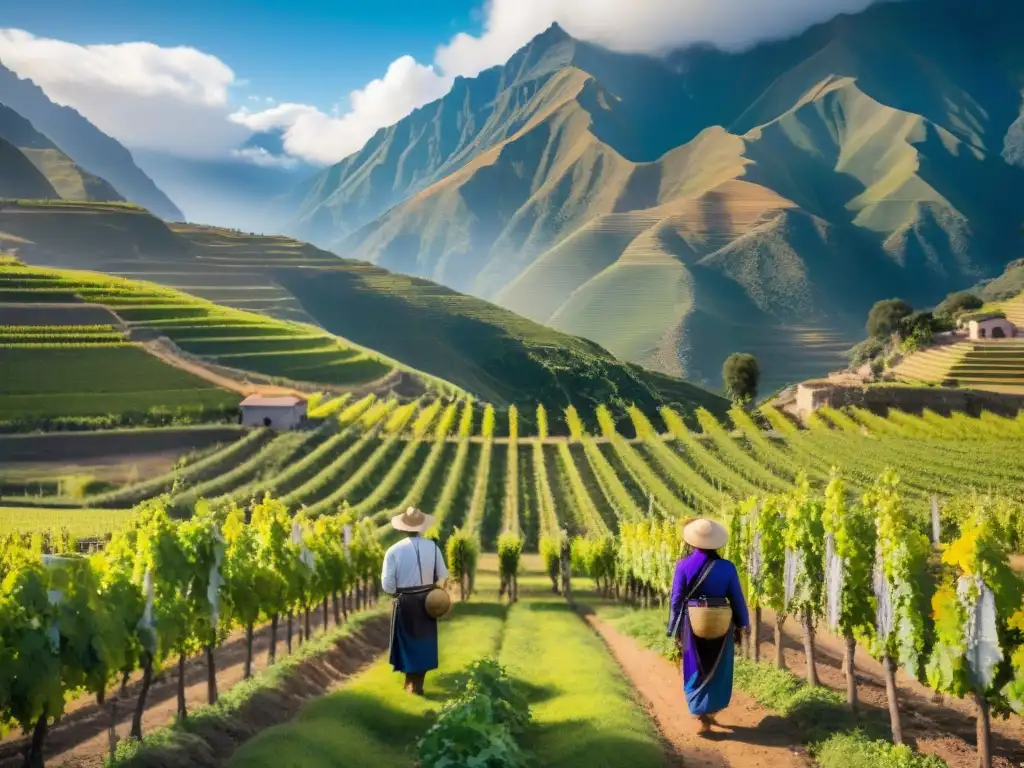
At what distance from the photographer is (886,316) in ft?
432

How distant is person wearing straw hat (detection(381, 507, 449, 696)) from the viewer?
13.1 m

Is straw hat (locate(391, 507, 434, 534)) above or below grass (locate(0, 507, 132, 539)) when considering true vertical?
above

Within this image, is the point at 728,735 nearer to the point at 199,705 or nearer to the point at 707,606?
the point at 707,606

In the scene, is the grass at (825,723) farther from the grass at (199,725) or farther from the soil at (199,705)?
the grass at (199,725)

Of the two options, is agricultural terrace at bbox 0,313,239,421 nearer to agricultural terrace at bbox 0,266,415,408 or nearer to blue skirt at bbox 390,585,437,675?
agricultural terrace at bbox 0,266,415,408

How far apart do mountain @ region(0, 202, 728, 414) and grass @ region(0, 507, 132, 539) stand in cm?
8415

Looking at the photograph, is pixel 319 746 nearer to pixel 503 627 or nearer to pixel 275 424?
pixel 503 627

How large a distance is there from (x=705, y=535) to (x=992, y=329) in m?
105

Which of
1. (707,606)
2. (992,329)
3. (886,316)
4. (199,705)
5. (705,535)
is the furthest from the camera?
(886,316)

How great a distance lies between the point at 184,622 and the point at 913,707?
12847 millimetres

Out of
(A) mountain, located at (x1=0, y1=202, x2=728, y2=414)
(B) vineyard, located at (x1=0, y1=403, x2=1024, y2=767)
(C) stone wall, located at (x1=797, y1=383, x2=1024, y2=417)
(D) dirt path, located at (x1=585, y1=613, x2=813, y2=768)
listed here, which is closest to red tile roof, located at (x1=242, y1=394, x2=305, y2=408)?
(B) vineyard, located at (x1=0, y1=403, x2=1024, y2=767)

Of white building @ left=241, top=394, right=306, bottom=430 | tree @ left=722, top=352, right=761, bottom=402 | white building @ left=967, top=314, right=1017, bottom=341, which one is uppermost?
white building @ left=967, top=314, right=1017, bottom=341

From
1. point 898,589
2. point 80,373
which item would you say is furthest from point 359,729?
point 80,373

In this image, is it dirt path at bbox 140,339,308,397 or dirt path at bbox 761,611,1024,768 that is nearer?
dirt path at bbox 761,611,1024,768
